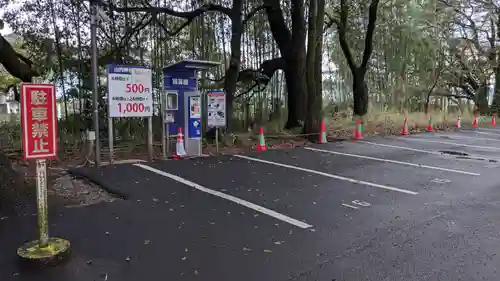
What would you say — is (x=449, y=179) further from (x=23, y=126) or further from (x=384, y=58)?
(x=384, y=58)

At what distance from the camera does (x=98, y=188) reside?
5.77 m

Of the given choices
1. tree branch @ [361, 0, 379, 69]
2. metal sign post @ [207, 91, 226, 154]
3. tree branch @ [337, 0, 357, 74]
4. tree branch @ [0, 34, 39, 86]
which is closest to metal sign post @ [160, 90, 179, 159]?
metal sign post @ [207, 91, 226, 154]

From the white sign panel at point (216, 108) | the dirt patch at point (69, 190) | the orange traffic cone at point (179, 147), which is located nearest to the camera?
the dirt patch at point (69, 190)

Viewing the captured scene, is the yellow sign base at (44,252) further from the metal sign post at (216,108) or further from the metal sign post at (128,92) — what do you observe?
the metal sign post at (216,108)

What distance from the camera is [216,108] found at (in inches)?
363

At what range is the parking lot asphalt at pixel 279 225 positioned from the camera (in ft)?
10.1

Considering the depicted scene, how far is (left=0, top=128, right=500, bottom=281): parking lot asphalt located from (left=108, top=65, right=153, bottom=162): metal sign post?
3.42 ft

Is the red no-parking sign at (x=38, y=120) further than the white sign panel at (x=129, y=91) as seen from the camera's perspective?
No

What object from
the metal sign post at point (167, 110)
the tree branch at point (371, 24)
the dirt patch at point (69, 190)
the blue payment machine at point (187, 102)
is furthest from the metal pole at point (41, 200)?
the tree branch at point (371, 24)

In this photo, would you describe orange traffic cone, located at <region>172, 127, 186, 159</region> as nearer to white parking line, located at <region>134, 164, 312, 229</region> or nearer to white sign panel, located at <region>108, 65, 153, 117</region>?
white sign panel, located at <region>108, 65, 153, 117</region>

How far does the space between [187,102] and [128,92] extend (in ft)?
5.27

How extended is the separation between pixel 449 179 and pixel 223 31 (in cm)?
904

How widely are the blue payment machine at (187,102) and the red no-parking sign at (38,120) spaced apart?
5512 mm

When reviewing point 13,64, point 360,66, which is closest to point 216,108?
point 13,64
